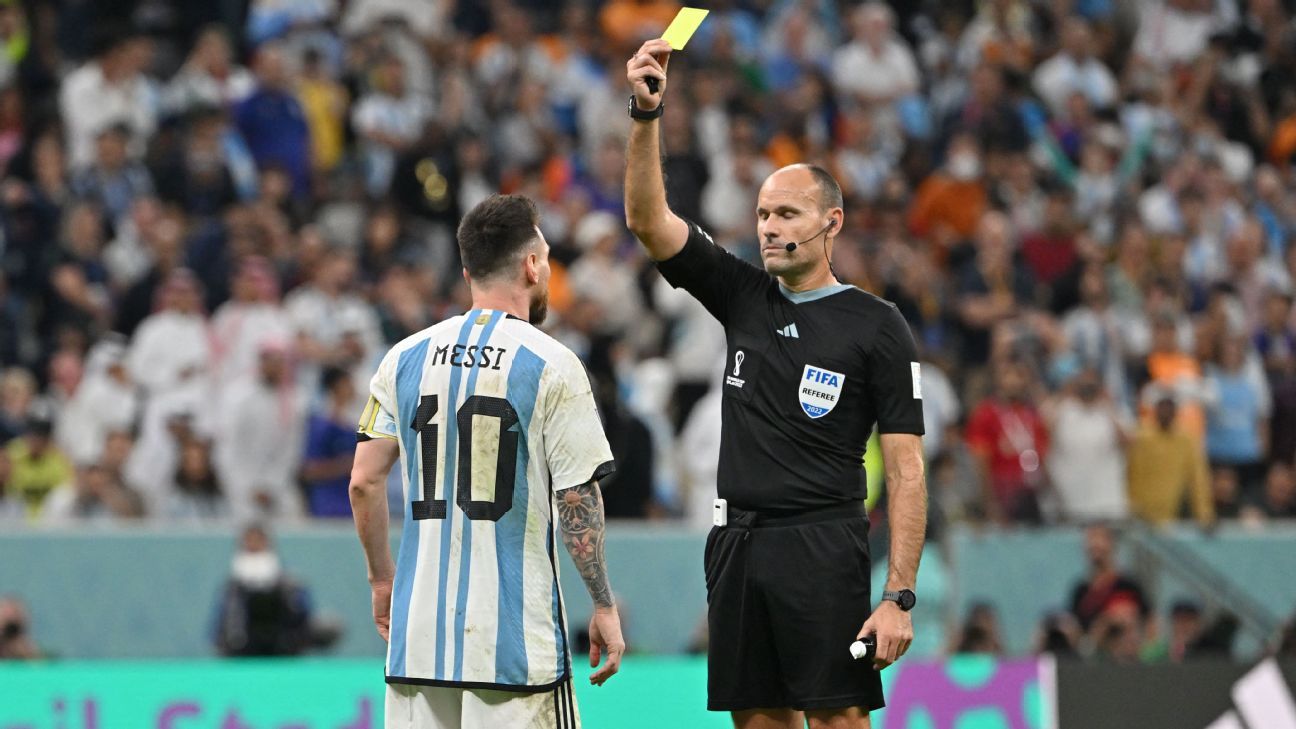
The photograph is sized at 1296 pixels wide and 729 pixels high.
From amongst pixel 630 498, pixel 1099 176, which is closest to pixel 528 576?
pixel 630 498

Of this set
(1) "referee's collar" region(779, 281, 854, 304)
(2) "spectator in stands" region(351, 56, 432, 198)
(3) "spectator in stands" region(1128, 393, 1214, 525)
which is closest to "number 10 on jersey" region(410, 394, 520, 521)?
(1) "referee's collar" region(779, 281, 854, 304)

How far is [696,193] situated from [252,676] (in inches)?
276

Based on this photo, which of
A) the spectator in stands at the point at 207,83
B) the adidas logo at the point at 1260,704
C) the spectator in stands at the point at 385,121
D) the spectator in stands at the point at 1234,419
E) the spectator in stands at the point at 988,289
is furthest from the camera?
the spectator in stands at the point at 385,121

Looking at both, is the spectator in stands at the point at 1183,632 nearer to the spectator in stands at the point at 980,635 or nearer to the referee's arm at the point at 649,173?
the spectator in stands at the point at 980,635

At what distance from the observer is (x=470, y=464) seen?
19.0 feet

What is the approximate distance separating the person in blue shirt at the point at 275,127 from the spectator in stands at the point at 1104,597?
21.6 ft

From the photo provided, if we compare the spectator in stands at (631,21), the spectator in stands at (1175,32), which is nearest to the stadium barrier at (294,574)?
the spectator in stands at (631,21)

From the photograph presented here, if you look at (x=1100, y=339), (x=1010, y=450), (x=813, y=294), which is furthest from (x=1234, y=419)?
(x=813, y=294)

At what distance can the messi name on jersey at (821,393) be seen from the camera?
6.32 metres

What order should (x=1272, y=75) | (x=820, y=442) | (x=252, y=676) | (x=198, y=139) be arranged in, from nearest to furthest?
(x=820, y=442)
(x=252, y=676)
(x=198, y=139)
(x=1272, y=75)

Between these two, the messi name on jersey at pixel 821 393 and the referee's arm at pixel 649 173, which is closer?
the referee's arm at pixel 649 173

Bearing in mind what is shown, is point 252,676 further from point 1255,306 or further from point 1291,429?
point 1255,306

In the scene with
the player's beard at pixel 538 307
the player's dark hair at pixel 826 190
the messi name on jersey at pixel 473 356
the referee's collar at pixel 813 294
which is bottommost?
the messi name on jersey at pixel 473 356

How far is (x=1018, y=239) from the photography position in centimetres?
1692
